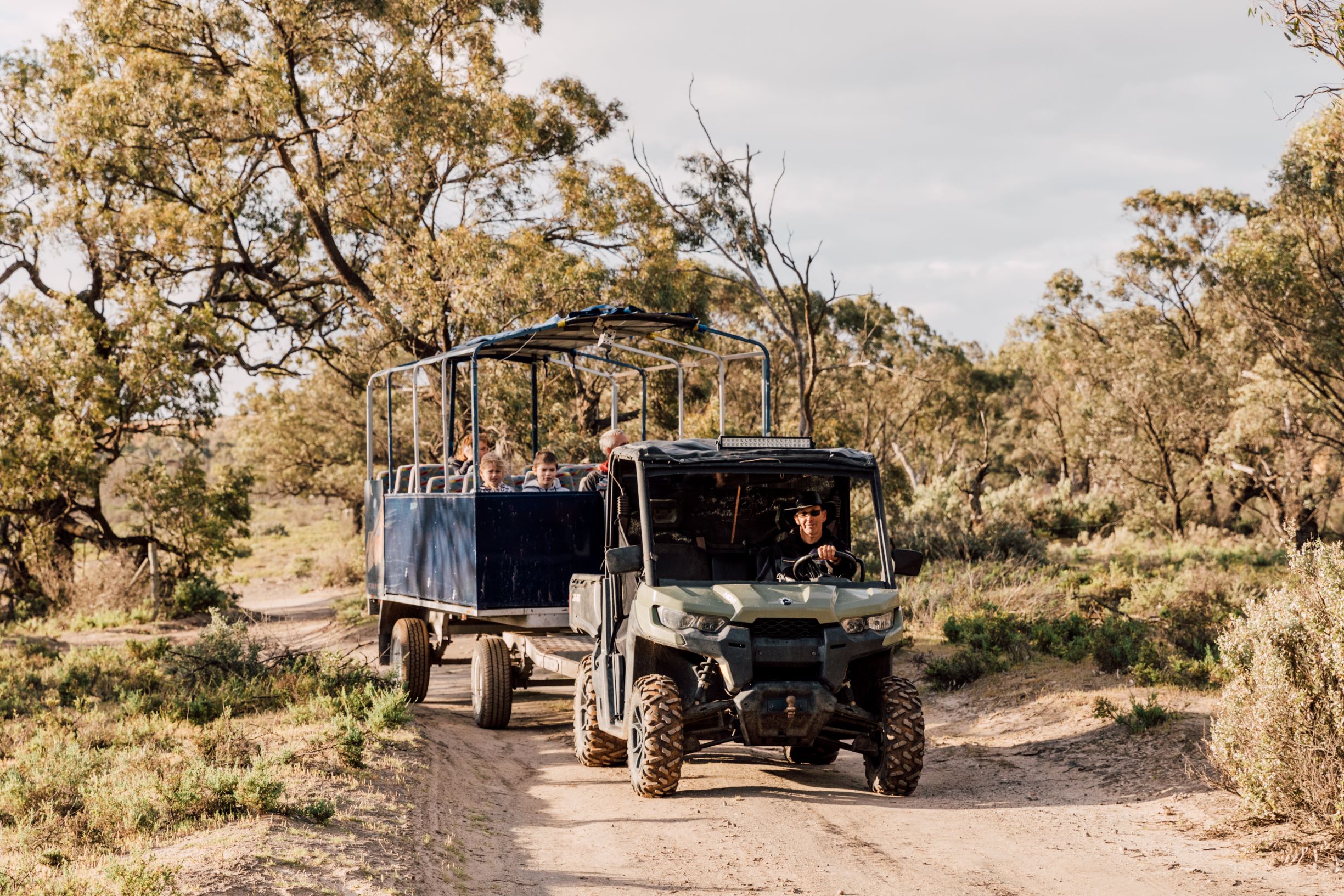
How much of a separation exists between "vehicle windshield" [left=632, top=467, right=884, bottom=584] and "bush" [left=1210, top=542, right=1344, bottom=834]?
2.68m

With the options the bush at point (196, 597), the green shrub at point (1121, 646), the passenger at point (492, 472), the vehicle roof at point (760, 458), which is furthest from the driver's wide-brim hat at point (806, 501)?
the bush at point (196, 597)

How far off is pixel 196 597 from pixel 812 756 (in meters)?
16.9

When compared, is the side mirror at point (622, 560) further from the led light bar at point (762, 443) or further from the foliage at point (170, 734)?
the foliage at point (170, 734)

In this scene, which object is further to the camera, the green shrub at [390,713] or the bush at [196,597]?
the bush at [196,597]

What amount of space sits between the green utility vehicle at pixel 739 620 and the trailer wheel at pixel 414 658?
279cm

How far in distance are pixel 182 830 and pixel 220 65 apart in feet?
60.8

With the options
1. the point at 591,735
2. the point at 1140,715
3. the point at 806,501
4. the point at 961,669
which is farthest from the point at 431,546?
the point at 1140,715

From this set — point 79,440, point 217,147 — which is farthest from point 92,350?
point 217,147

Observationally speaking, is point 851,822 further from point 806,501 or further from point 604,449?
point 604,449

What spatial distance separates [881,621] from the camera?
8.15 metres

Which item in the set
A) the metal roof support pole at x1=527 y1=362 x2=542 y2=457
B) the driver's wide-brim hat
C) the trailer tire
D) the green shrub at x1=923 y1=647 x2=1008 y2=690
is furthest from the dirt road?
the metal roof support pole at x1=527 y1=362 x2=542 y2=457

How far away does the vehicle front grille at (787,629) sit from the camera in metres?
7.83

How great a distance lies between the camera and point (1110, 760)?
365 inches

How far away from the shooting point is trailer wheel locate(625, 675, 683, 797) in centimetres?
780
